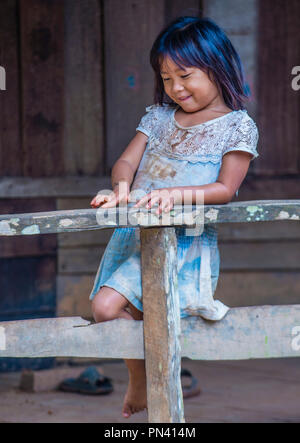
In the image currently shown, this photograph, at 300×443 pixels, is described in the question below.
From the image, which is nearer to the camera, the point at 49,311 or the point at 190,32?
the point at 190,32

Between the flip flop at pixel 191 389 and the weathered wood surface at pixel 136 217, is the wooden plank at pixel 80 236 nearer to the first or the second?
the flip flop at pixel 191 389

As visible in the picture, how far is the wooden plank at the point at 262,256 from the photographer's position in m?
4.80

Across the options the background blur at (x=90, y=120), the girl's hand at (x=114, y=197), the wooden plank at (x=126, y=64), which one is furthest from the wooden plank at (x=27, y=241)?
the girl's hand at (x=114, y=197)

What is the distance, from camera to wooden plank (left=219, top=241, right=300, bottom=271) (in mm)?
4801

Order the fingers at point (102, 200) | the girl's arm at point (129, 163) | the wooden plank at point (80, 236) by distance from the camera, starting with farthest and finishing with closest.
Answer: the wooden plank at point (80, 236) → the girl's arm at point (129, 163) → the fingers at point (102, 200)

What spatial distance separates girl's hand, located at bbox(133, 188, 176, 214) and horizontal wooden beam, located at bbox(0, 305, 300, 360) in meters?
0.38

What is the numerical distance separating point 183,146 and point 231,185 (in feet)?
0.86

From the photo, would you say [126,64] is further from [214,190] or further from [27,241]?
[214,190]

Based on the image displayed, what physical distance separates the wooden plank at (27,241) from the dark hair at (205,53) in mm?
2134

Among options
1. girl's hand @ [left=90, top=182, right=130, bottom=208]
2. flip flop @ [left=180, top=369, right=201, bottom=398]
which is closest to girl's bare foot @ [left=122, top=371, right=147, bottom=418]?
girl's hand @ [left=90, top=182, right=130, bottom=208]

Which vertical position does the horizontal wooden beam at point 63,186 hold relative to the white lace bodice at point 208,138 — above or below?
below

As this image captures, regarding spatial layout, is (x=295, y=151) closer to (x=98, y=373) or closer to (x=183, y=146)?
(x=98, y=373)

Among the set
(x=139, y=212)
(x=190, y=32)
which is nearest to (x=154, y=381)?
(x=139, y=212)
